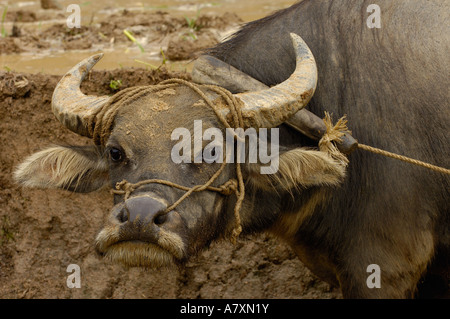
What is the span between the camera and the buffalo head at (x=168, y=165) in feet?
7.95

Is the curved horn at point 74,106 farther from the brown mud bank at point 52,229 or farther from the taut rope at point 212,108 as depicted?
the brown mud bank at point 52,229

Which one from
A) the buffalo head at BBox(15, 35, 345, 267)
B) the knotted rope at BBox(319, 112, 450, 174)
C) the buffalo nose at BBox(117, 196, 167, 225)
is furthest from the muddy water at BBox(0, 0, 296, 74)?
the buffalo nose at BBox(117, 196, 167, 225)

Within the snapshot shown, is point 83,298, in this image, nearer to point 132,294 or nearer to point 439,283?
point 132,294

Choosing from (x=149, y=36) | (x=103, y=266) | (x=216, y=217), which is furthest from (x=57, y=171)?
(x=149, y=36)

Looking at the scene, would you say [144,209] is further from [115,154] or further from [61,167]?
[61,167]

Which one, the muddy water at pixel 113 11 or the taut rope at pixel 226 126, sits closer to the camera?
the taut rope at pixel 226 126

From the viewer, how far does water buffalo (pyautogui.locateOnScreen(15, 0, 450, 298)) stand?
2.58 metres

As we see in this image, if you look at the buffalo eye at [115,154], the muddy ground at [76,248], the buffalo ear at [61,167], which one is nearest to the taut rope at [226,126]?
the buffalo eye at [115,154]

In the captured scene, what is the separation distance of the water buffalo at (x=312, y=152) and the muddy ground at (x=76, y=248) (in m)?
1.23

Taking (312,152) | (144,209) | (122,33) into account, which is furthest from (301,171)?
(122,33)

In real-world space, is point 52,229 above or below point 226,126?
below

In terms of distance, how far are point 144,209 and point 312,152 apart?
0.84 m

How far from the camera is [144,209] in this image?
2.33 meters

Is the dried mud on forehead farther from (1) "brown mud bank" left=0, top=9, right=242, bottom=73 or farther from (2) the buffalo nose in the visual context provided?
(2) the buffalo nose
